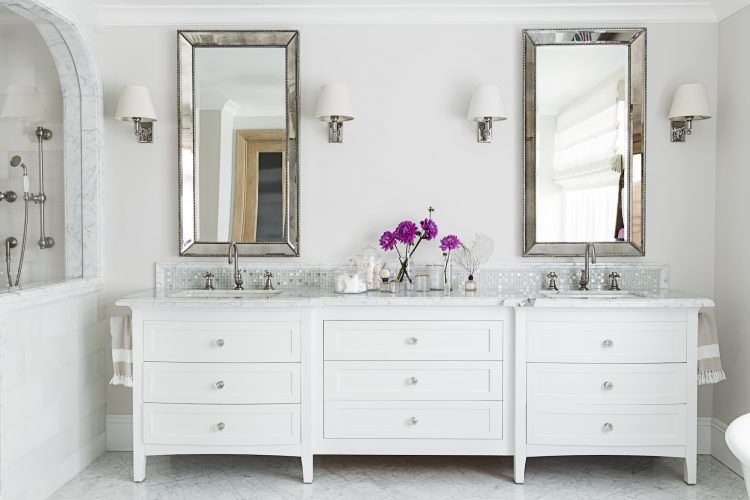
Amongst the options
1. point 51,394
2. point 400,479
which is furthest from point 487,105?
point 51,394

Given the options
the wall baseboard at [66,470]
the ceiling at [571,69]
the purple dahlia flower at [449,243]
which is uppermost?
the ceiling at [571,69]

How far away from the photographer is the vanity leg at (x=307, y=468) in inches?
113

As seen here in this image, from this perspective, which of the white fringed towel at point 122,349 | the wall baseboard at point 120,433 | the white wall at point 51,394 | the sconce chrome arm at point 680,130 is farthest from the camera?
the wall baseboard at point 120,433

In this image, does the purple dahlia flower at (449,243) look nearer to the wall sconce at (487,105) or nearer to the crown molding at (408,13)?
the wall sconce at (487,105)

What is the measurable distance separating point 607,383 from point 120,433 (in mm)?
2472

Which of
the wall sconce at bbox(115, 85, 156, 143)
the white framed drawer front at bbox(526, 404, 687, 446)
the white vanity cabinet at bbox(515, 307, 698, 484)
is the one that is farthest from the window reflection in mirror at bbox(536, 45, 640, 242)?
the wall sconce at bbox(115, 85, 156, 143)

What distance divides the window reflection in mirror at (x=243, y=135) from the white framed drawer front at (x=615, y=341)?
58.5 inches

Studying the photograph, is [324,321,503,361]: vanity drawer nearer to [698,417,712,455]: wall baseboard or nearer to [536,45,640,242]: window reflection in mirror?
[536,45,640,242]: window reflection in mirror

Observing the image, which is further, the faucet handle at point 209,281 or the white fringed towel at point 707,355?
the faucet handle at point 209,281

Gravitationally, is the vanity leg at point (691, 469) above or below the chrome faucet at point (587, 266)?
below

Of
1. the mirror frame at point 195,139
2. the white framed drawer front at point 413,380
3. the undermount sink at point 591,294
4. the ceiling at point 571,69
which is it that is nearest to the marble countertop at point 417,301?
the undermount sink at point 591,294

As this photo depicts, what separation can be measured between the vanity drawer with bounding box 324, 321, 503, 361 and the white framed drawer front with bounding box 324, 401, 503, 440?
215mm

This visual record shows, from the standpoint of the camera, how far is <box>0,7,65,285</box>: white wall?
3.19 m

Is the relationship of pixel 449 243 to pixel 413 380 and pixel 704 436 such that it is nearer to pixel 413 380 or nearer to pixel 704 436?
pixel 413 380
